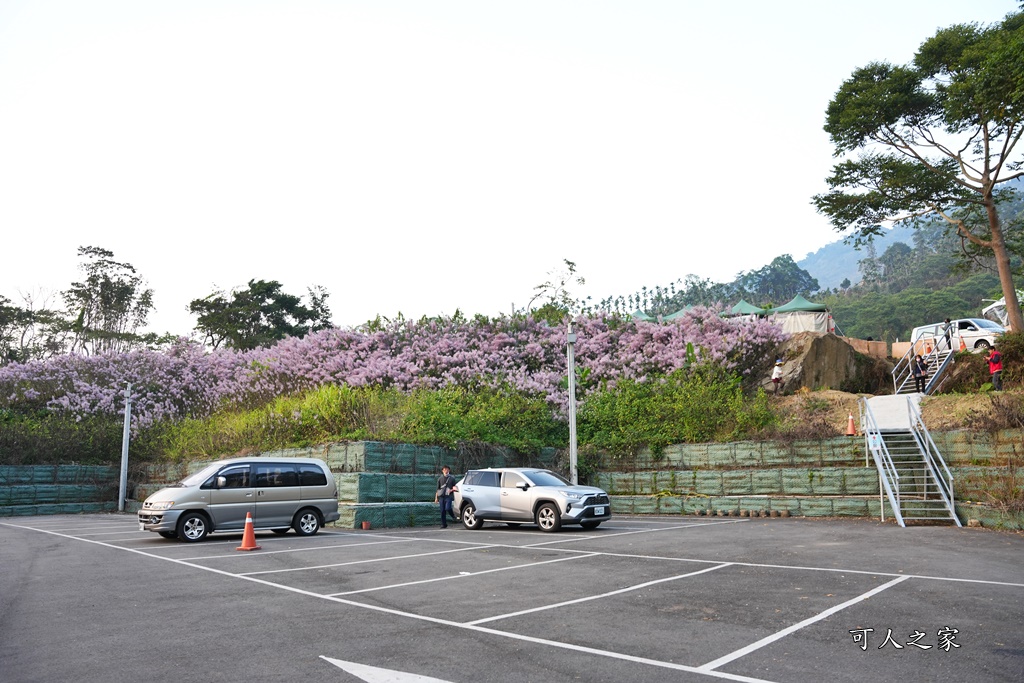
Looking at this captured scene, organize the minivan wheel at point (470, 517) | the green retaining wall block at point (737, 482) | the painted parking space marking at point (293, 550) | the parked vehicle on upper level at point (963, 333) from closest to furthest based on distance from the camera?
the painted parking space marking at point (293, 550)
the minivan wheel at point (470, 517)
the green retaining wall block at point (737, 482)
the parked vehicle on upper level at point (963, 333)

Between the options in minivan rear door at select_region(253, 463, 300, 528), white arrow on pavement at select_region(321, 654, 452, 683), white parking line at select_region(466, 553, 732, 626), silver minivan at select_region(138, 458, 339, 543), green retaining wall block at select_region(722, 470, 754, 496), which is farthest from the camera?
green retaining wall block at select_region(722, 470, 754, 496)

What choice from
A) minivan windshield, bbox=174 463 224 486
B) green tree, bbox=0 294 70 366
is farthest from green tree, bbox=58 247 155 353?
minivan windshield, bbox=174 463 224 486

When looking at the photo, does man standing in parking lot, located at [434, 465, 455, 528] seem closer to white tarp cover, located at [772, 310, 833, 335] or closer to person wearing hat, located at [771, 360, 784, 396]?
person wearing hat, located at [771, 360, 784, 396]

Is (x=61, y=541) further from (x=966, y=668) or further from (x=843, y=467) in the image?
(x=843, y=467)

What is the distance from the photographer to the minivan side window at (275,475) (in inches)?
658

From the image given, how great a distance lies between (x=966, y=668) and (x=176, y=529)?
573 inches

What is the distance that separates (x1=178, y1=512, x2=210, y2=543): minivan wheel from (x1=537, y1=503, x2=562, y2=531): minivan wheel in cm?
738

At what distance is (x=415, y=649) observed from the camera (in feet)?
21.2

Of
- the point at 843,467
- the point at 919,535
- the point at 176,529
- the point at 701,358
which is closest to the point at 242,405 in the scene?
the point at 176,529

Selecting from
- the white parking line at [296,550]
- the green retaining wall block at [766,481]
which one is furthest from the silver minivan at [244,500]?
the green retaining wall block at [766,481]

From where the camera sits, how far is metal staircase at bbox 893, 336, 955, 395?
25.2m

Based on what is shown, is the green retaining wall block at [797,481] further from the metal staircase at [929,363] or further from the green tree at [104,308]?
the green tree at [104,308]

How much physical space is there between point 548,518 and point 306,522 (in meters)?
5.60

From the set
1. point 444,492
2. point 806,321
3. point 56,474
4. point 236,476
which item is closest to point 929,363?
point 806,321
